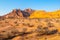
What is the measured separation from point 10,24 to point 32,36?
282 centimetres

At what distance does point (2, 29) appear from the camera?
1462 cm

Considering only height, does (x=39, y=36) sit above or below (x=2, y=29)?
below

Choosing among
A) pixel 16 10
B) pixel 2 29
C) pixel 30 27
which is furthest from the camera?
pixel 16 10

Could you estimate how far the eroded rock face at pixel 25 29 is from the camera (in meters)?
14.4

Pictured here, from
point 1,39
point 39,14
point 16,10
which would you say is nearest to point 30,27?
point 1,39

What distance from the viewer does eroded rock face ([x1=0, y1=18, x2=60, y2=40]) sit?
1436 centimetres

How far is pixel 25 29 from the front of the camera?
15312 mm

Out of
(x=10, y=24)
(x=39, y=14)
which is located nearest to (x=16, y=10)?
(x=39, y=14)

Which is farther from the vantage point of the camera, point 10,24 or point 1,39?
point 10,24

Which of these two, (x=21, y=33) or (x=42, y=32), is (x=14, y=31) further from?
(x=42, y=32)

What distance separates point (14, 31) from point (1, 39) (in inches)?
63.8

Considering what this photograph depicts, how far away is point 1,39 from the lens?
13594 mm

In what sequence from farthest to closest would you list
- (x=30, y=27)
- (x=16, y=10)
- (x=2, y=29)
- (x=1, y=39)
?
(x=16, y=10) < (x=30, y=27) < (x=2, y=29) < (x=1, y=39)

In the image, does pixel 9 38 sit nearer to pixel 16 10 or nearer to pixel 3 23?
pixel 3 23
